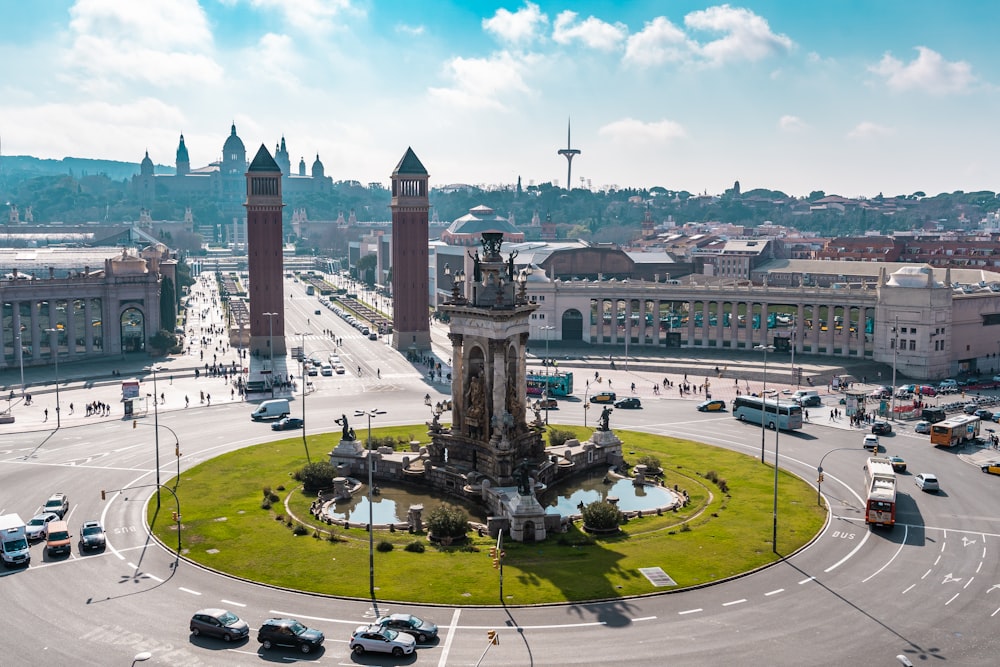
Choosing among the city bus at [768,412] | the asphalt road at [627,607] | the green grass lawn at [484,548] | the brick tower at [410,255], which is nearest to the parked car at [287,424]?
the green grass lawn at [484,548]

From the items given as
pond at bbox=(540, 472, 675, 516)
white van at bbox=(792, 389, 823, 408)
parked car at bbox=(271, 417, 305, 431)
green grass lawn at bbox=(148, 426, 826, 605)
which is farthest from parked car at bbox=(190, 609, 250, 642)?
white van at bbox=(792, 389, 823, 408)

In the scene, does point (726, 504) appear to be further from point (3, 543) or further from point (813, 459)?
point (3, 543)

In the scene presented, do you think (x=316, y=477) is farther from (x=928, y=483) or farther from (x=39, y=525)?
(x=928, y=483)

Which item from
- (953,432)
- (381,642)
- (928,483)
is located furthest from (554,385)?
(381,642)

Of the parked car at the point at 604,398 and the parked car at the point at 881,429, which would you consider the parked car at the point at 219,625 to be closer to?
the parked car at the point at 881,429

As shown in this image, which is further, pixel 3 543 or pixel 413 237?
pixel 413 237

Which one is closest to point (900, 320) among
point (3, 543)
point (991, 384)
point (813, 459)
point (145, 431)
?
point (991, 384)

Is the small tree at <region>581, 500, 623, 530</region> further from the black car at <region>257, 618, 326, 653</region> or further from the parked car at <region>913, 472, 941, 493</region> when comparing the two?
the parked car at <region>913, 472, 941, 493</region>
